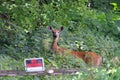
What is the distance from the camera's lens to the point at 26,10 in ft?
33.2

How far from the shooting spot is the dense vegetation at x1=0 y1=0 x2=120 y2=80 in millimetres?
10055

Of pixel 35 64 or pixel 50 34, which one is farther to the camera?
pixel 50 34

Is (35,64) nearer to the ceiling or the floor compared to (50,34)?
nearer to the ceiling

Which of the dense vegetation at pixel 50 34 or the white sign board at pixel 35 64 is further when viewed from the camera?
the dense vegetation at pixel 50 34

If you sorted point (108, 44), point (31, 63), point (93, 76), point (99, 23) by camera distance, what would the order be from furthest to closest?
point (99, 23), point (108, 44), point (31, 63), point (93, 76)

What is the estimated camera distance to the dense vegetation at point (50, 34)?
10.1 meters

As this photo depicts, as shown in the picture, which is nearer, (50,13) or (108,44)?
(50,13)

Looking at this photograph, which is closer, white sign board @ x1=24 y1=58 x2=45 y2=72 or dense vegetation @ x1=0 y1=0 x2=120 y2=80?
white sign board @ x1=24 y1=58 x2=45 y2=72

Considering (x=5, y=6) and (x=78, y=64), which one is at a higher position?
(x=5, y=6)

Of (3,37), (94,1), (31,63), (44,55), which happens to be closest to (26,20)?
(44,55)

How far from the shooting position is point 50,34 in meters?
14.6

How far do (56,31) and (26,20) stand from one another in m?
3.11

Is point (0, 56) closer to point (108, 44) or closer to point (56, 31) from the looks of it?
point (56, 31)

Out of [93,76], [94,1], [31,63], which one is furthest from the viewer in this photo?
[94,1]
